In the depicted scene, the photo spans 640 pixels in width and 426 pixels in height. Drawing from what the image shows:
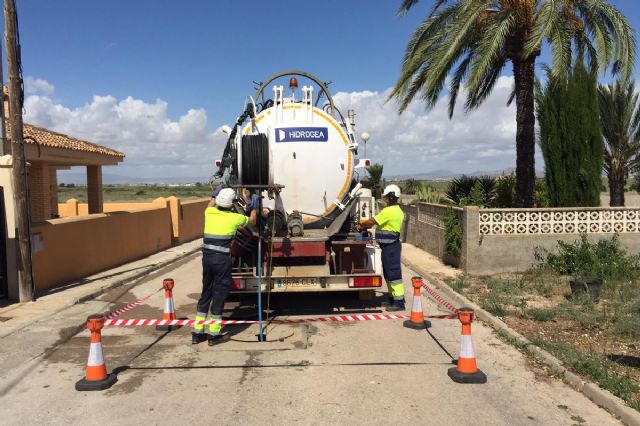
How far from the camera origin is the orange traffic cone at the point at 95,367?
5.07 m

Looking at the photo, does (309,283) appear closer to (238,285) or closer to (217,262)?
(238,285)

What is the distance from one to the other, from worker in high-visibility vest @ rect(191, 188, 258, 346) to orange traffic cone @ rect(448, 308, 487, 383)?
2.91 meters

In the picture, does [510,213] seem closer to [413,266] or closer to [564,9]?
[413,266]

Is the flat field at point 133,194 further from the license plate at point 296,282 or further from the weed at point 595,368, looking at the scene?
the weed at point 595,368

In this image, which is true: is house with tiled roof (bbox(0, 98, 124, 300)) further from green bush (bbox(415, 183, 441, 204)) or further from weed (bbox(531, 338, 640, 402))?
green bush (bbox(415, 183, 441, 204))

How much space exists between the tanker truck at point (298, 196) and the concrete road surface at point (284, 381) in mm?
785

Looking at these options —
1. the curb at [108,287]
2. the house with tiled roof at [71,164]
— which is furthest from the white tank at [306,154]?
the house with tiled roof at [71,164]

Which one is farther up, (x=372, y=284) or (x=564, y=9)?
(x=564, y=9)

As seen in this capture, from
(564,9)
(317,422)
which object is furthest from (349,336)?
(564,9)

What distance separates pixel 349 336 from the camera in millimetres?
6945

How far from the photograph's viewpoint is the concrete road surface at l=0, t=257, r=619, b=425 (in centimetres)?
448

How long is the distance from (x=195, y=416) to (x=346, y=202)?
4.64m

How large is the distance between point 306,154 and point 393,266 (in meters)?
2.19

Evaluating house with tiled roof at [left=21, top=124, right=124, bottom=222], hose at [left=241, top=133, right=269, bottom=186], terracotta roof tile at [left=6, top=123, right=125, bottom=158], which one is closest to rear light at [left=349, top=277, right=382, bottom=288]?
hose at [left=241, top=133, right=269, bottom=186]
